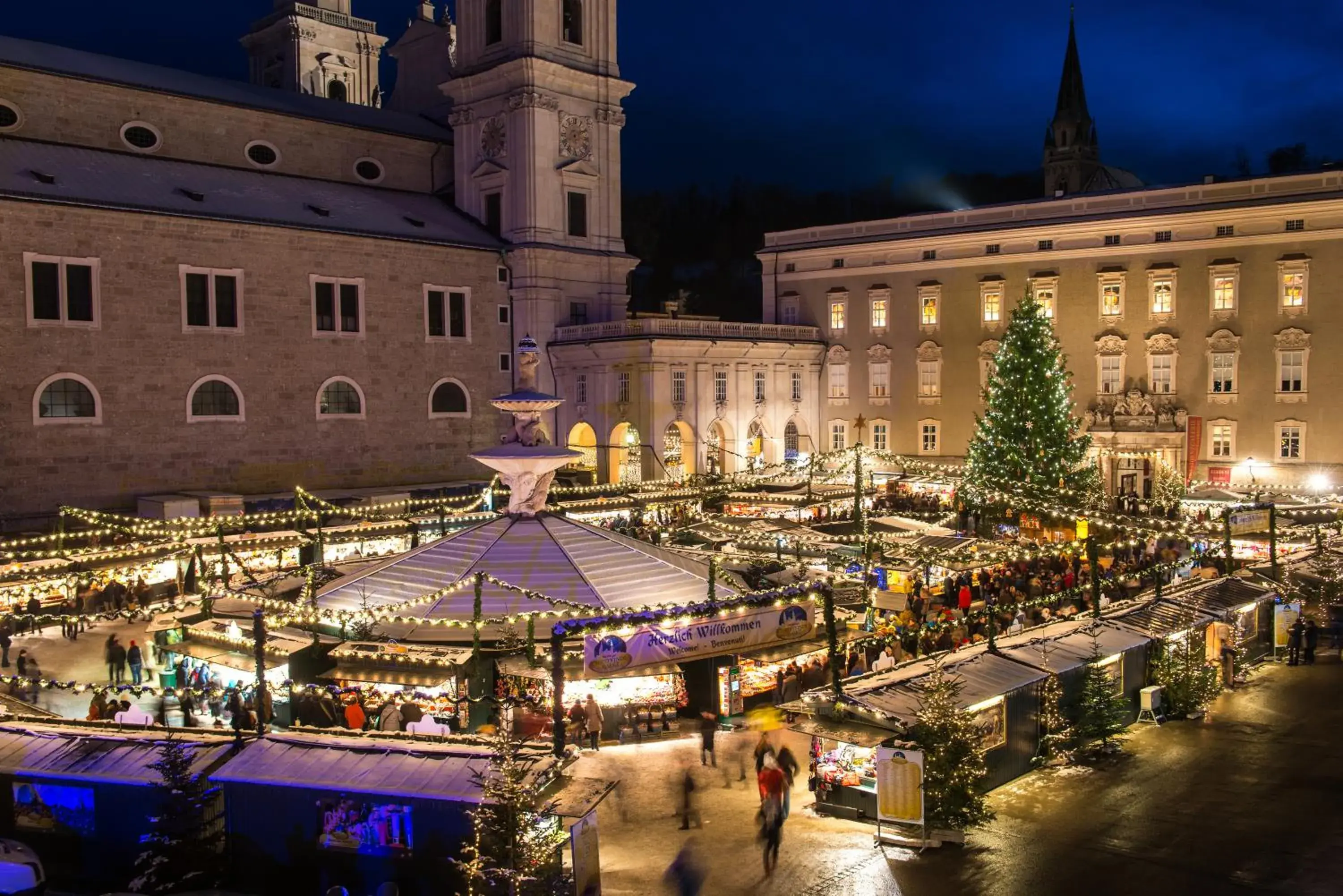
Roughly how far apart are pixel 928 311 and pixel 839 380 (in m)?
5.77

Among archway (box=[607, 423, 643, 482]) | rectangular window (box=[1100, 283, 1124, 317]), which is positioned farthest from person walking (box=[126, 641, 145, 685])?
rectangular window (box=[1100, 283, 1124, 317])

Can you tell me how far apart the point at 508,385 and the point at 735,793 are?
37.3 m

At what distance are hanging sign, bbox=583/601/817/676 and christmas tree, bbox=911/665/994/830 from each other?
14.8ft

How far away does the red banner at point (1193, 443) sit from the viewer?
1906 inches

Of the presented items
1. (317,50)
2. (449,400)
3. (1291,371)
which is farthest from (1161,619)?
(317,50)

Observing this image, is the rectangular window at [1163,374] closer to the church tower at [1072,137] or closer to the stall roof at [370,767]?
the stall roof at [370,767]

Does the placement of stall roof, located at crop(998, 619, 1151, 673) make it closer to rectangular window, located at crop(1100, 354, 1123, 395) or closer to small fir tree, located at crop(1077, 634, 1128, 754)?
small fir tree, located at crop(1077, 634, 1128, 754)

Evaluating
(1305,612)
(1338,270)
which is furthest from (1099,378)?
(1305,612)

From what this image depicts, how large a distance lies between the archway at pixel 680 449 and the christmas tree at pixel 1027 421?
46.2 feet

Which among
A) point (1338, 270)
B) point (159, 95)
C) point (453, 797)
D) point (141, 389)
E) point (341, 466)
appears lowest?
point (453, 797)

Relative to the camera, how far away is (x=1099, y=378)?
51.5 m

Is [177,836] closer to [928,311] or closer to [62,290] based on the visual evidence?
[62,290]

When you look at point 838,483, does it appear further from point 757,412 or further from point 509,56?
point 509,56

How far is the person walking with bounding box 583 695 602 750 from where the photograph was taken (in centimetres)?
1958
